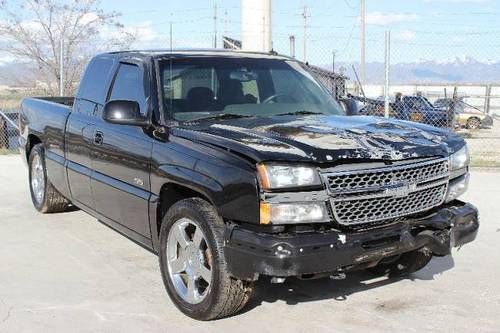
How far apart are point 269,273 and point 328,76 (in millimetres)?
8624

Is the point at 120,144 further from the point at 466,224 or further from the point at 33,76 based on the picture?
the point at 33,76

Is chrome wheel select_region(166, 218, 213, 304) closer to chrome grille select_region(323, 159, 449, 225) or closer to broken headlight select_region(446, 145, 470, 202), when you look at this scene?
chrome grille select_region(323, 159, 449, 225)

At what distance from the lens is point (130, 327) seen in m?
4.29

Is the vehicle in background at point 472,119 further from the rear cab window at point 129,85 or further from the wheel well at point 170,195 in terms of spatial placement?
the wheel well at point 170,195

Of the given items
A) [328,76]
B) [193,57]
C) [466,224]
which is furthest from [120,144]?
[328,76]

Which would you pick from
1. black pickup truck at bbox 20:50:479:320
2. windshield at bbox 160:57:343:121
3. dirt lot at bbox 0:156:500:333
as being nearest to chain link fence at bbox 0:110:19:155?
dirt lot at bbox 0:156:500:333

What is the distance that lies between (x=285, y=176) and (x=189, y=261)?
106 centimetres

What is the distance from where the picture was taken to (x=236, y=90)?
526 centimetres

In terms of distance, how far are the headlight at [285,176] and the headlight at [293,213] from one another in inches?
4.5

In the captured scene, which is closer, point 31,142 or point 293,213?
point 293,213

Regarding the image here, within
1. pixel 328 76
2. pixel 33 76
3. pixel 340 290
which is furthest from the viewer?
pixel 33 76

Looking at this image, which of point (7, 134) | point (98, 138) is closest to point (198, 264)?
point (98, 138)

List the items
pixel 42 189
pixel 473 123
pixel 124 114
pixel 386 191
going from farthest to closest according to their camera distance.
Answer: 1. pixel 473 123
2. pixel 42 189
3. pixel 124 114
4. pixel 386 191

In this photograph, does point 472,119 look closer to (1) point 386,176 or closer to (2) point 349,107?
(2) point 349,107
